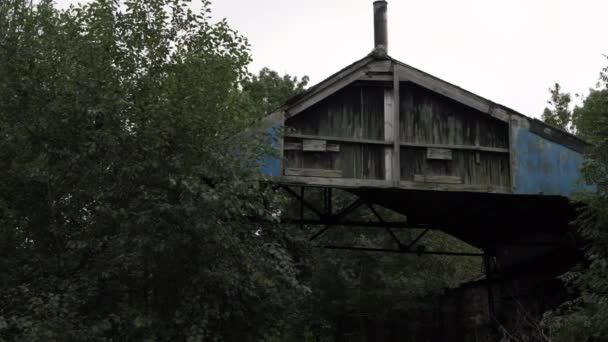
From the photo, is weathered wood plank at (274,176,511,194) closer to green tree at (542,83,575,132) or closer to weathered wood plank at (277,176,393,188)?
weathered wood plank at (277,176,393,188)

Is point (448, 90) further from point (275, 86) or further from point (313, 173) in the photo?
point (275, 86)

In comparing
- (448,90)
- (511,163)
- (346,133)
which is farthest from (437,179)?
(346,133)

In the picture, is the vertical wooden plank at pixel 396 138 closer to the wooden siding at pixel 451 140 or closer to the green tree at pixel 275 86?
the wooden siding at pixel 451 140

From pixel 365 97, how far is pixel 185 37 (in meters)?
5.11

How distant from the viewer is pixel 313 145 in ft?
48.5

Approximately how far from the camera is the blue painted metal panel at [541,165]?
1520cm

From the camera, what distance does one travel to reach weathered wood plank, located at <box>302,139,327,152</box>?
14750 mm

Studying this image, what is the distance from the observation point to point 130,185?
10.5 metres

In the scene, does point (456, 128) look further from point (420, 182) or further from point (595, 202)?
point (595, 202)

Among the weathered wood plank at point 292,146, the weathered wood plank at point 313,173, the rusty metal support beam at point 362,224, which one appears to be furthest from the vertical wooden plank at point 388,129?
the rusty metal support beam at point 362,224

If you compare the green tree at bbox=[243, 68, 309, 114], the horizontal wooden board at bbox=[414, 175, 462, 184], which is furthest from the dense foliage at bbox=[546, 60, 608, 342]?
the green tree at bbox=[243, 68, 309, 114]

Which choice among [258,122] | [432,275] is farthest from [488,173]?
[432,275]

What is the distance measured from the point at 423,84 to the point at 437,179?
207cm

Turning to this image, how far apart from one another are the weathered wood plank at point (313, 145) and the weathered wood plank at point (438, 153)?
2262mm
